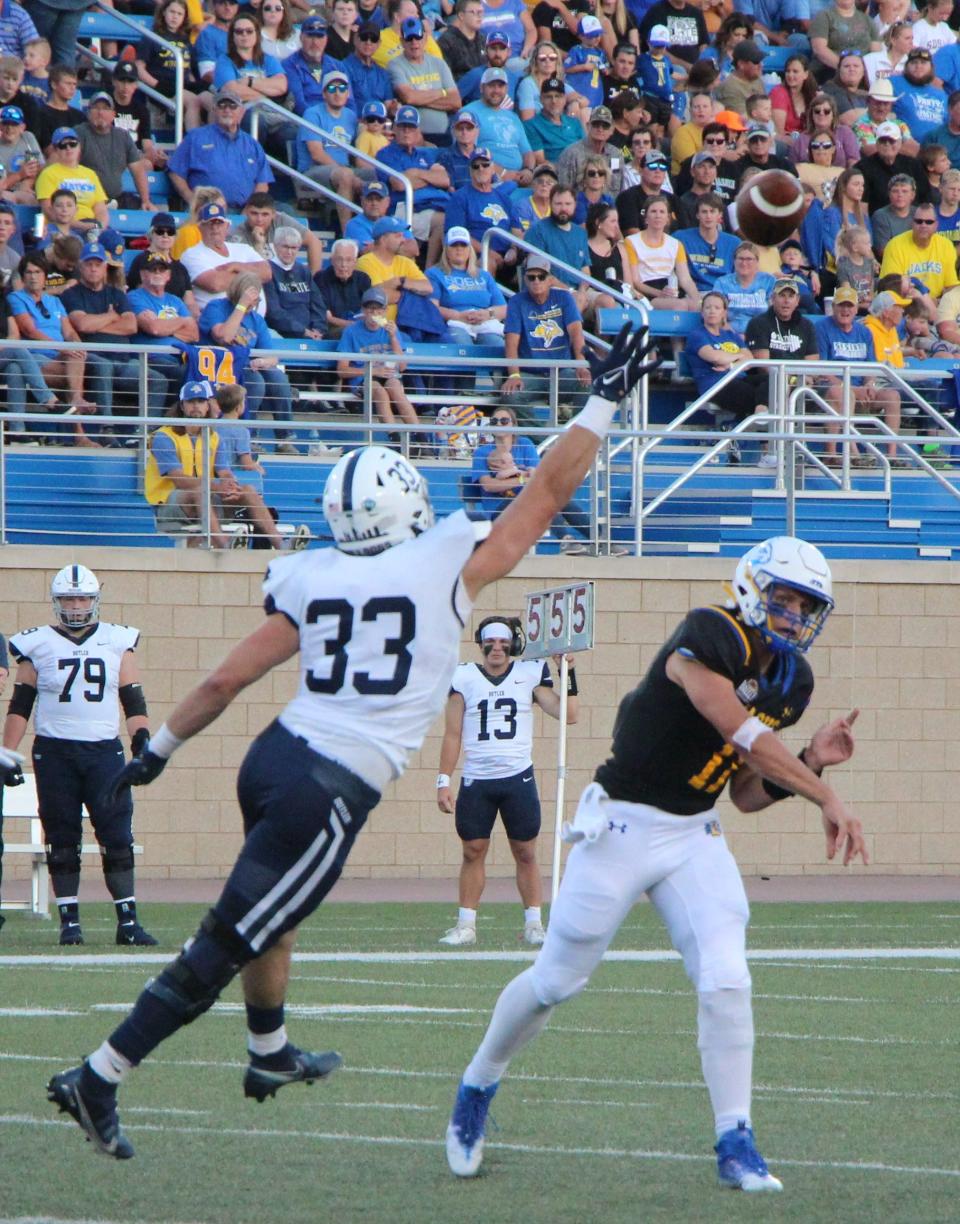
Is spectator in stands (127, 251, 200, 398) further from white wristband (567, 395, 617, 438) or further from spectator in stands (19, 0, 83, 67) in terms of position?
white wristband (567, 395, 617, 438)

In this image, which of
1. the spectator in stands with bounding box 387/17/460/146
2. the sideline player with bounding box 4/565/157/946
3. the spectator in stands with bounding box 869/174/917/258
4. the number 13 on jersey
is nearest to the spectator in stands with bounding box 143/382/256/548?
the number 13 on jersey

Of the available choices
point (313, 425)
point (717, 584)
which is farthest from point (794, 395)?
point (313, 425)

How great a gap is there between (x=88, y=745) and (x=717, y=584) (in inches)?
266

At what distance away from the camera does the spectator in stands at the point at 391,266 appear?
60.6ft

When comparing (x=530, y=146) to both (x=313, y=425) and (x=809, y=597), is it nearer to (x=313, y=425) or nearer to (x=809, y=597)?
(x=313, y=425)

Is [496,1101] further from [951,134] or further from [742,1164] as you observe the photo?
[951,134]

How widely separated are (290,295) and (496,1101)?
12.0 meters

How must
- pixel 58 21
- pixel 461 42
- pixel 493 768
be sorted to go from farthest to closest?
pixel 461 42, pixel 58 21, pixel 493 768

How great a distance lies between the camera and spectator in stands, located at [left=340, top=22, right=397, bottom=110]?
2038cm

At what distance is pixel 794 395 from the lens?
18.1m

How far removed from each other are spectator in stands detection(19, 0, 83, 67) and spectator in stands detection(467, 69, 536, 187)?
374 centimetres

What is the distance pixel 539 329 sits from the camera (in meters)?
18.3

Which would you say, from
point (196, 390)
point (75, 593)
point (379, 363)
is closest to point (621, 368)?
point (75, 593)

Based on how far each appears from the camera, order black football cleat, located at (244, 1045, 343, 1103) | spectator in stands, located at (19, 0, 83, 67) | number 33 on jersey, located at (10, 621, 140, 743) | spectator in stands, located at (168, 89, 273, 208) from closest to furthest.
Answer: black football cleat, located at (244, 1045, 343, 1103) → number 33 on jersey, located at (10, 621, 140, 743) → spectator in stands, located at (168, 89, 273, 208) → spectator in stands, located at (19, 0, 83, 67)
